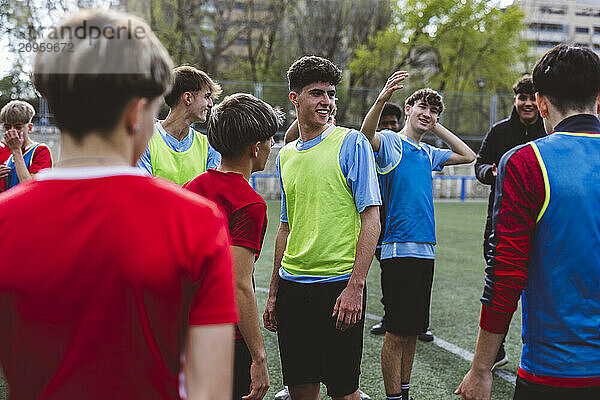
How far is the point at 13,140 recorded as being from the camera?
5.02 m

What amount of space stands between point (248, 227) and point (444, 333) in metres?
4.59

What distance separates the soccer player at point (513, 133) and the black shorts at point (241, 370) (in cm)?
294

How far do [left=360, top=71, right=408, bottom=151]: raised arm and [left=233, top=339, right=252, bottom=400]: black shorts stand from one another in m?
1.90

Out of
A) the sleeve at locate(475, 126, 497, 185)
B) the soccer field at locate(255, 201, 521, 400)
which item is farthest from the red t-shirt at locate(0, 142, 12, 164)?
the sleeve at locate(475, 126, 497, 185)

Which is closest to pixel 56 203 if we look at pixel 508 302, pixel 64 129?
pixel 64 129

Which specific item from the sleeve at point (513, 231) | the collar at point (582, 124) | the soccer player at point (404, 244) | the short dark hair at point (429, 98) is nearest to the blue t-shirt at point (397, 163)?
the soccer player at point (404, 244)

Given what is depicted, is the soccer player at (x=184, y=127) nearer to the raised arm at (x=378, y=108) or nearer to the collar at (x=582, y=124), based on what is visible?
the raised arm at (x=378, y=108)

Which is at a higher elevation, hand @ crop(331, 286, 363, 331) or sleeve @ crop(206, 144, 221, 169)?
sleeve @ crop(206, 144, 221, 169)

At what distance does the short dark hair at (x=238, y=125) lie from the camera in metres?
2.52

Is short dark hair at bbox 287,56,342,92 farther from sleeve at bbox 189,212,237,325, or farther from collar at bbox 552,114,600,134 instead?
sleeve at bbox 189,212,237,325

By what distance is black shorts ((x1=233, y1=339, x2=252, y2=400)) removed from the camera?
281 centimetres

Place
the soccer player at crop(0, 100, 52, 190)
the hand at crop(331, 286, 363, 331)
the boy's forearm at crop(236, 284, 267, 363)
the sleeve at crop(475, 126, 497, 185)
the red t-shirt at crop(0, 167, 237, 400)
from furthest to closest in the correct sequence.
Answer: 1. the soccer player at crop(0, 100, 52, 190)
2. the sleeve at crop(475, 126, 497, 185)
3. the hand at crop(331, 286, 363, 331)
4. the boy's forearm at crop(236, 284, 267, 363)
5. the red t-shirt at crop(0, 167, 237, 400)

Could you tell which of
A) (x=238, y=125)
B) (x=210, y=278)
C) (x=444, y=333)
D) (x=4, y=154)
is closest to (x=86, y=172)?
(x=210, y=278)

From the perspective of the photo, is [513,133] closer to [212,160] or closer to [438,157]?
[438,157]
